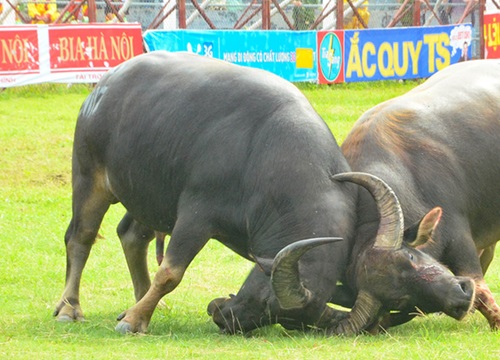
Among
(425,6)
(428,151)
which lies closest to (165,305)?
(428,151)

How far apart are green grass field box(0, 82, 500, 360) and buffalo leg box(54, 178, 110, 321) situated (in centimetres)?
29

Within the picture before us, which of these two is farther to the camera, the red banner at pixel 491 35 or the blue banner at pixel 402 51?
the red banner at pixel 491 35

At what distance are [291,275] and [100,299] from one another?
10.5 feet

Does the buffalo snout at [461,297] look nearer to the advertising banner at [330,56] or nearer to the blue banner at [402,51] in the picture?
the advertising banner at [330,56]

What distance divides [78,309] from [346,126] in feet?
33.9

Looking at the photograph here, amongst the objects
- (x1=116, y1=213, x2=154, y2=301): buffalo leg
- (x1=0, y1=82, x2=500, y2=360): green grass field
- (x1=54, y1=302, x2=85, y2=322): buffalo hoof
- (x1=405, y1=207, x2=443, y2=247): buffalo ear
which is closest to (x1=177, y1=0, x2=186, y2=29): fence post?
(x1=0, y1=82, x2=500, y2=360): green grass field

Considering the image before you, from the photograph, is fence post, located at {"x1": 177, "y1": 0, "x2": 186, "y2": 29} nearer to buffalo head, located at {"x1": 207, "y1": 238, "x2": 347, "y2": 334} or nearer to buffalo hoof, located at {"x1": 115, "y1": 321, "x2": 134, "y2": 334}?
buffalo hoof, located at {"x1": 115, "y1": 321, "x2": 134, "y2": 334}

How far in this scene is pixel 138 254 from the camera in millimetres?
9555

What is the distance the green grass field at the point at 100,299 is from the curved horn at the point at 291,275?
0.29 meters

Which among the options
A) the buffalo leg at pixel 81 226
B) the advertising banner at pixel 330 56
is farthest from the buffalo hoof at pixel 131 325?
the advertising banner at pixel 330 56

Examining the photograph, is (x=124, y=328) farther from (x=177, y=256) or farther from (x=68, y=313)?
(x=68, y=313)

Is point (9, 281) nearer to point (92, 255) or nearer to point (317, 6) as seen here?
point (92, 255)

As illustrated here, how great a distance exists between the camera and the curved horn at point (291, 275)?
6.98m

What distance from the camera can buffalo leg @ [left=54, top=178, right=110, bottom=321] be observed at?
29.9 ft
